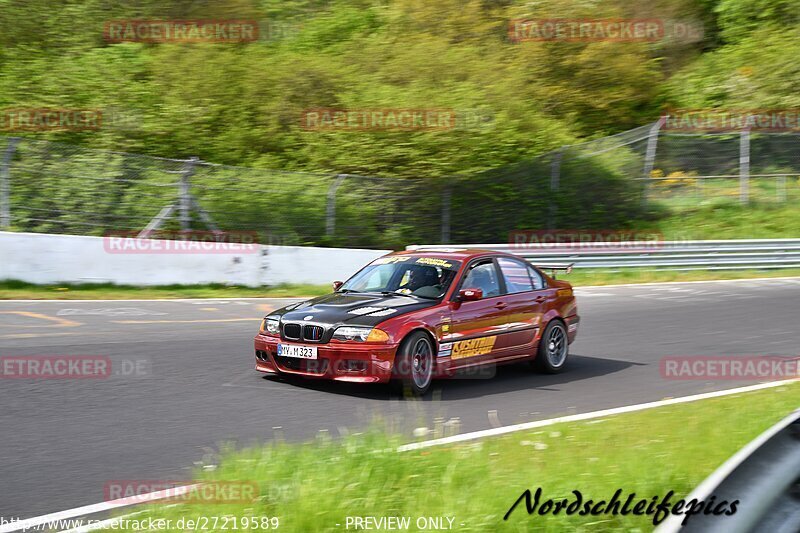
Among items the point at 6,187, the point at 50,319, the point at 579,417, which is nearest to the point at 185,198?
the point at 6,187

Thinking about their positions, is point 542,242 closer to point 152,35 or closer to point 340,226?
point 340,226

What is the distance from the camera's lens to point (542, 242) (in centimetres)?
2398

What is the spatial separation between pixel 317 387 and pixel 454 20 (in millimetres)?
25720

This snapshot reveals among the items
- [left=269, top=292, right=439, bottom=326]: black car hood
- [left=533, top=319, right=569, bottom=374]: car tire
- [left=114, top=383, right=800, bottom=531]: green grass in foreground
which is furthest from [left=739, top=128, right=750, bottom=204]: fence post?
[left=114, top=383, right=800, bottom=531]: green grass in foreground

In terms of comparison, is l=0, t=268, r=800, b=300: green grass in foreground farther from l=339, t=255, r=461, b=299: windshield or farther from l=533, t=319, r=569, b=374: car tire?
l=533, t=319, r=569, b=374: car tire

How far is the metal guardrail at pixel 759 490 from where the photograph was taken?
8.37ft

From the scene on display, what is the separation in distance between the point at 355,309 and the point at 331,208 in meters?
10.8

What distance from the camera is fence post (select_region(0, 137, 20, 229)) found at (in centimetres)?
1712

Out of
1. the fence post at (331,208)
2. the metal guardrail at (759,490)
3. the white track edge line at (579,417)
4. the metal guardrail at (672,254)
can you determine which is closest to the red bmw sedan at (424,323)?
the white track edge line at (579,417)

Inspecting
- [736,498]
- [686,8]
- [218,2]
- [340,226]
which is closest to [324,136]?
[340,226]

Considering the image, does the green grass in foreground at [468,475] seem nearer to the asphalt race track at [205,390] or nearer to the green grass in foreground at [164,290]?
the asphalt race track at [205,390]

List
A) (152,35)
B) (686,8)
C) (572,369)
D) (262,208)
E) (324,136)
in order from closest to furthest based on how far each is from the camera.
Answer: (572,369)
(262,208)
(324,136)
(152,35)
(686,8)

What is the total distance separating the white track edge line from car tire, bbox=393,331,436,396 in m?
1.54

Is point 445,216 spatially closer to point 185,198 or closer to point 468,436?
point 185,198
